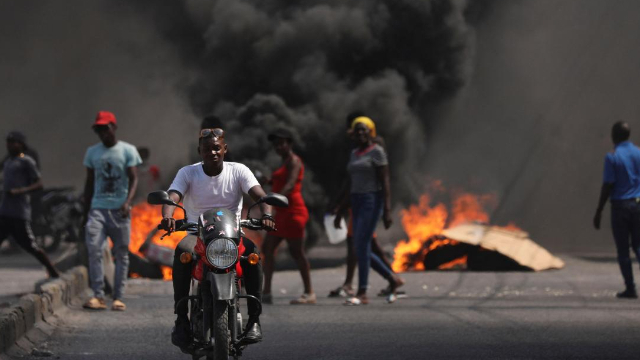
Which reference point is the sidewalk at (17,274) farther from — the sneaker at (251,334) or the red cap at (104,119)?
the sneaker at (251,334)

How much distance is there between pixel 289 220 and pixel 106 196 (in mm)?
1716

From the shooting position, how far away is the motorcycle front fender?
218 inches

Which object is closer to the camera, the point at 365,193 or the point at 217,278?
the point at 217,278

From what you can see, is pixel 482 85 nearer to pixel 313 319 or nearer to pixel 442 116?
pixel 442 116

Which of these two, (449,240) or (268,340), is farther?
(449,240)


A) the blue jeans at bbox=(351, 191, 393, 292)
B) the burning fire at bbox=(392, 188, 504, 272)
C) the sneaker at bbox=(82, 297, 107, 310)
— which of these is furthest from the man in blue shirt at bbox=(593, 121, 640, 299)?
the sneaker at bbox=(82, 297, 107, 310)

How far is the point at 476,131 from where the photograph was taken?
96.9 feet

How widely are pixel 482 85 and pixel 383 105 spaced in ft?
23.7

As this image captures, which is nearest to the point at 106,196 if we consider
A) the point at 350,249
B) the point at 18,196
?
the point at 18,196

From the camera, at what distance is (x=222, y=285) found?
557 centimetres

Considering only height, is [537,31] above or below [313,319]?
above

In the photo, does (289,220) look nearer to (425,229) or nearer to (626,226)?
(626,226)

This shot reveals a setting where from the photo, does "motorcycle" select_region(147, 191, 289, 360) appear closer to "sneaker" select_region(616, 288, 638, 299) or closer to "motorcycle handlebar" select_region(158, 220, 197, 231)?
"motorcycle handlebar" select_region(158, 220, 197, 231)

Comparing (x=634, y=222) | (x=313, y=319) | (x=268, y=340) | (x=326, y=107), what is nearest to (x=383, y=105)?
(x=326, y=107)
